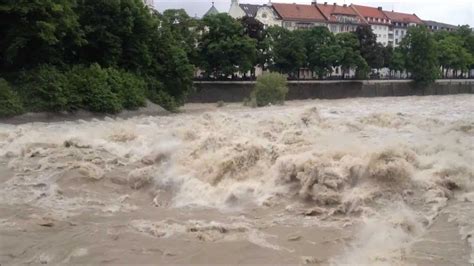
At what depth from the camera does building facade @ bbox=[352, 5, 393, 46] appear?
8350 cm

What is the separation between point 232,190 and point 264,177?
72 centimetres

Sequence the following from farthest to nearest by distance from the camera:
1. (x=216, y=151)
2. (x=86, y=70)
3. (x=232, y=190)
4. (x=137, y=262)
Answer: (x=86, y=70)
(x=216, y=151)
(x=232, y=190)
(x=137, y=262)

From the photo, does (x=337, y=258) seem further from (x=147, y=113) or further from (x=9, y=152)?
(x=147, y=113)

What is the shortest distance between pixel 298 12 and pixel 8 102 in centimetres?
5679

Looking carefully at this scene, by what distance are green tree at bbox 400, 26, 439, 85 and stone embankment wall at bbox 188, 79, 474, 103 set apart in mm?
1237

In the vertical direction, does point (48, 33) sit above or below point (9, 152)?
above

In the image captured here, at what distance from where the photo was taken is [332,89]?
5147 centimetres

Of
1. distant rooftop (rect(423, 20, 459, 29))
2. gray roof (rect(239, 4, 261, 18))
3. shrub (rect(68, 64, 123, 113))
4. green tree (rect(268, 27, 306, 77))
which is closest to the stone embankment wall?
green tree (rect(268, 27, 306, 77))

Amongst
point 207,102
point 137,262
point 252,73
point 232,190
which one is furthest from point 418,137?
point 252,73

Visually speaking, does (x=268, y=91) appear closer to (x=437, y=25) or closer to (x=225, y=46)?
(x=225, y=46)

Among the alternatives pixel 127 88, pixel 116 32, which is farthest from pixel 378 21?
pixel 127 88

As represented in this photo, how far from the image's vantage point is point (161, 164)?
1137cm

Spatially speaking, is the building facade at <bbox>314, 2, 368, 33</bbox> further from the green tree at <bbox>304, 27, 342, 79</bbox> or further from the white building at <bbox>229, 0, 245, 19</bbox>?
the green tree at <bbox>304, 27, 342, 79</bbox>

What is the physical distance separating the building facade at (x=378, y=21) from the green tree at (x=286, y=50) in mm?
36193
